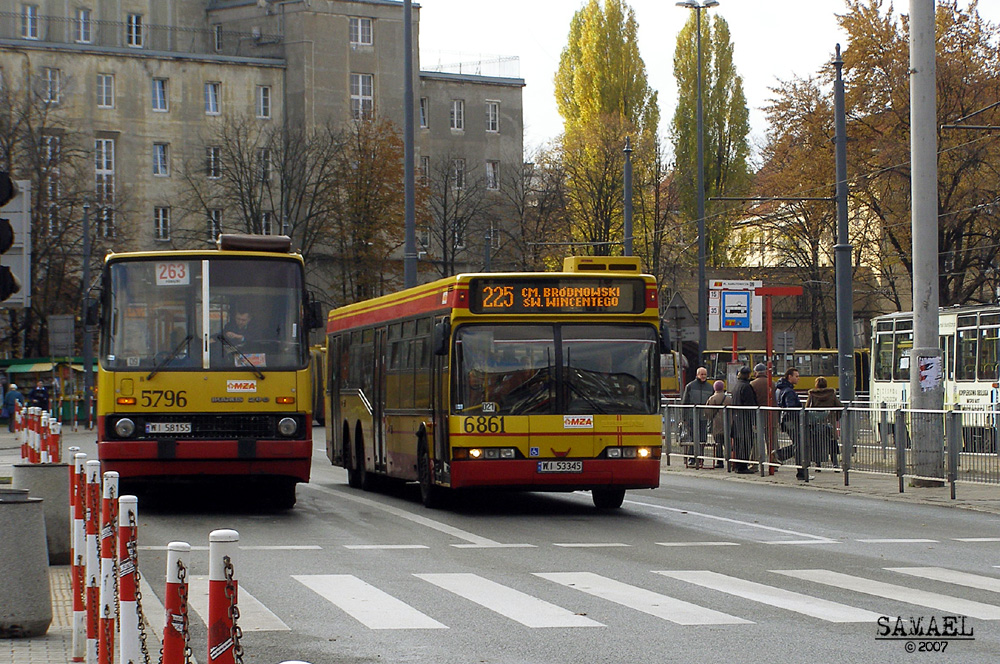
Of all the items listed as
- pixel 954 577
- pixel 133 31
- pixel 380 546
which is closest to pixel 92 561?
pixel 380 546

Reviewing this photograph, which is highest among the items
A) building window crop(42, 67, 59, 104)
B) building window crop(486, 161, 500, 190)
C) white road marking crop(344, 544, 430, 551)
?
building window crop(42, 67, 59, 104)

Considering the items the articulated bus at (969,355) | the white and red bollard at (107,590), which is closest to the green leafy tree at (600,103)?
the articulated bus at (969,355)

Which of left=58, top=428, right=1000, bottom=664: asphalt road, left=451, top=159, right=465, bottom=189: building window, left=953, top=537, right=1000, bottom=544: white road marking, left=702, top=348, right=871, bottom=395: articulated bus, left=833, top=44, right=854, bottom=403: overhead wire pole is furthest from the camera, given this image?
left=451, top=159, right=465, bottom=189: building window

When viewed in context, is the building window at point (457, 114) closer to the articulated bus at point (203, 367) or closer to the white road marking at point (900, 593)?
the articulated bus at point (203, 367)

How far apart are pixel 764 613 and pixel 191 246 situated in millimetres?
64219

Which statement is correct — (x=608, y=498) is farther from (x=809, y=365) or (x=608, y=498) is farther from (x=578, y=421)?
(x=809, y=365)

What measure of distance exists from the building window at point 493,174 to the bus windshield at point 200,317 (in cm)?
6655

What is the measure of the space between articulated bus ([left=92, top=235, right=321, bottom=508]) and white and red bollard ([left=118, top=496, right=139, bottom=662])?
35.5ft

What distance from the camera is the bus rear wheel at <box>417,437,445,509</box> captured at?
19.1 m

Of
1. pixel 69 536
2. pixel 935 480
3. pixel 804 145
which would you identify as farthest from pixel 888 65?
pixel 69 536

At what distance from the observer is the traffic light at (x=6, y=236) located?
962 centimetres

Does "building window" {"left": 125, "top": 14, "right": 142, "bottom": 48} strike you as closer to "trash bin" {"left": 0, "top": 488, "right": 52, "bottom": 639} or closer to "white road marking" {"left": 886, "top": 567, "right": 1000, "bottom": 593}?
"white road marking" {"left": 886, "top": 567, "right": 1000, "bottom": 593}

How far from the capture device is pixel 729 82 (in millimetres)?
83812

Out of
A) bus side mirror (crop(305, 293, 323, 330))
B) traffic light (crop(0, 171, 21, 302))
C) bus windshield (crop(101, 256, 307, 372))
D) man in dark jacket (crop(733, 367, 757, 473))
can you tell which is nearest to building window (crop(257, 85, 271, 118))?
man in dark jacket (crop(733, 367, 757, 473))
